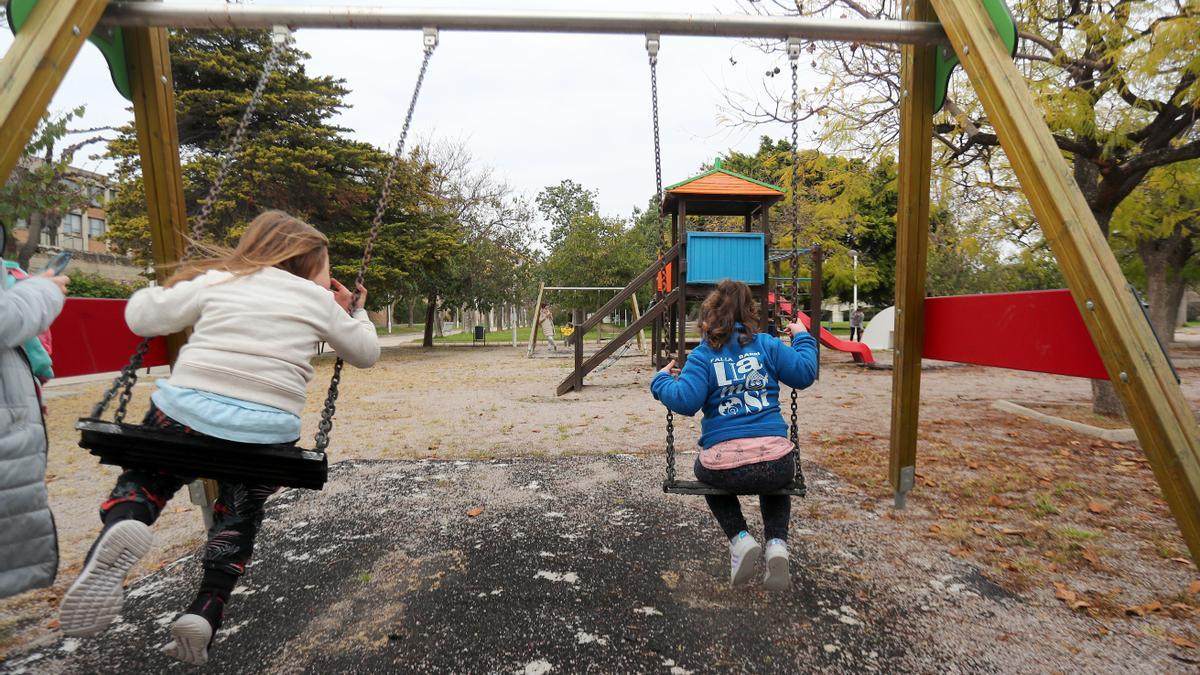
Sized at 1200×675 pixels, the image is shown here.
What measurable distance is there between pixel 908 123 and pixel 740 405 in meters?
1.92

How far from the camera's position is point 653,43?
10.1 ft

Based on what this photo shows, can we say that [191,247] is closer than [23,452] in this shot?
No

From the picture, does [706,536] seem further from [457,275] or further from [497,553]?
[457,275]

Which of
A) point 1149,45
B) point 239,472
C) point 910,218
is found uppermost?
point 1149,45

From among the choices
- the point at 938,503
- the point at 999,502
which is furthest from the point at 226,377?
the point at 999,502

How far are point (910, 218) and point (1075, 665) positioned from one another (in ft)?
6.80

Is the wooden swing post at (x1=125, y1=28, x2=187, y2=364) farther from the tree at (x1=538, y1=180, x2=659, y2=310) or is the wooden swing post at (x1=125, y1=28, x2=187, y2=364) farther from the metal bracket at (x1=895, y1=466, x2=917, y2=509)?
the tree at (x1=538, y1=180, x2=659, y2=310)

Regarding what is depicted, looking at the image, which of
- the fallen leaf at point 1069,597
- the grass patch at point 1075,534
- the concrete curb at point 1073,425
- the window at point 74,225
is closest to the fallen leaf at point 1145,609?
the fallen leaf at point 1069,597

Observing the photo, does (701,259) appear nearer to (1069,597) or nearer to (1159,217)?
(1159,217)

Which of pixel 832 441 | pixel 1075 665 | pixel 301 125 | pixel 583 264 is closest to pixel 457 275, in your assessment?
pixel 583 264

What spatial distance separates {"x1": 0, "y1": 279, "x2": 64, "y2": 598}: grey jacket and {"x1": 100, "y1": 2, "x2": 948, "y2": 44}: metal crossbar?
66.2 inches

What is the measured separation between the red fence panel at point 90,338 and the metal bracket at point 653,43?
2671mm

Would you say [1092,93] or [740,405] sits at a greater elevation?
[1092,93]

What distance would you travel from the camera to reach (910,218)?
3.21 metres
